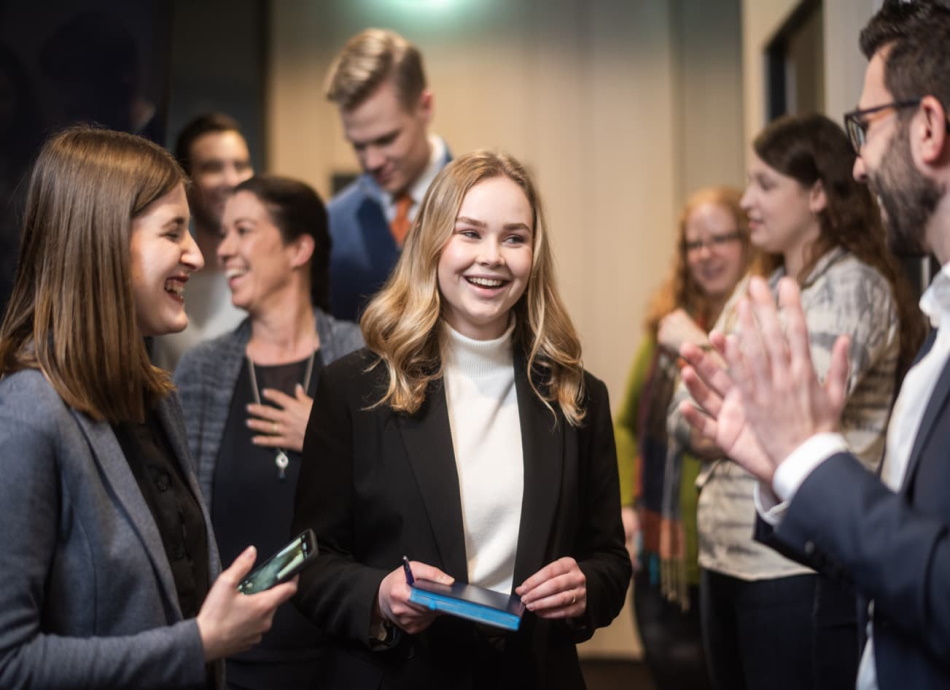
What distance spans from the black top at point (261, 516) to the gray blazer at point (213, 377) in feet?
0.08

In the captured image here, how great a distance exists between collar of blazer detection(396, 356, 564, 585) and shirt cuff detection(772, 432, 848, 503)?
2.15 feet

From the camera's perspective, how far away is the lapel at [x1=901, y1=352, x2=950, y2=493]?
1.38 meters

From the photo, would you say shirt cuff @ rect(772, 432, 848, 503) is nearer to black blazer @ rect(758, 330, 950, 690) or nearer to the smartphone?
black blazer @ rect(758, 330, 950, 690)

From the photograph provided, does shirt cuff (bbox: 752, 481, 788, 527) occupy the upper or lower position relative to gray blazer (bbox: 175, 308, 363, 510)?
lower

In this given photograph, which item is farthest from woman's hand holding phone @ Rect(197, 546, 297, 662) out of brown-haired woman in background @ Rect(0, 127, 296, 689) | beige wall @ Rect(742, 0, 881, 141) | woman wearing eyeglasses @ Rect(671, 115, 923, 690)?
beige wall @ Rect(742, 0, 881, 141)

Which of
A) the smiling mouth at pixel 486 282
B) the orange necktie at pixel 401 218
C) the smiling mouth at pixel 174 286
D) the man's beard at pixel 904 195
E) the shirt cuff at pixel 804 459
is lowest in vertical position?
the shirt cuff at pixel 804 459

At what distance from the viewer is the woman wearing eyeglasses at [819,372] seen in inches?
95.4

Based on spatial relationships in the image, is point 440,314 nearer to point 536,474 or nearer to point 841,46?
point 536,474

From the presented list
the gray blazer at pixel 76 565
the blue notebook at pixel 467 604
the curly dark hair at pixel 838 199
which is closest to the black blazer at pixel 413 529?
the blue notebook at pixel 467 604

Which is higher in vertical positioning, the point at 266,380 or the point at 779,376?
the point at 779,376

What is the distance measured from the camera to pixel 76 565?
57.8 inches

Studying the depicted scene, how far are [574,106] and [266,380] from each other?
3.36 meters

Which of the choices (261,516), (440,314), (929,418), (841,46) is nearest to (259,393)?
(261,516)

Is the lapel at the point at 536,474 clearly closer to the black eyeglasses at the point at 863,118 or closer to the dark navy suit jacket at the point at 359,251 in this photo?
the black eyeglasses at the point at 863,118
